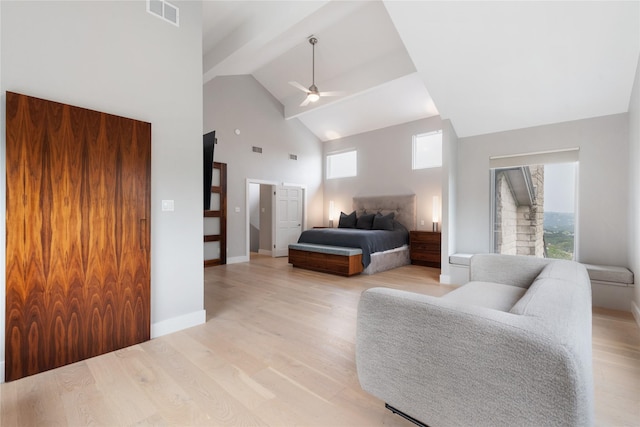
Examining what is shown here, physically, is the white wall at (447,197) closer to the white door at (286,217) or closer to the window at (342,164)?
the window at (342,164)

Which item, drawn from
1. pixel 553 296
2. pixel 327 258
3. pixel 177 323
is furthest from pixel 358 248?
pixel 553 296

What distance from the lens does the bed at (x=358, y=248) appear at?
16.6 feet

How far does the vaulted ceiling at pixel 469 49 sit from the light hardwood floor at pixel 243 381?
8.55 ft

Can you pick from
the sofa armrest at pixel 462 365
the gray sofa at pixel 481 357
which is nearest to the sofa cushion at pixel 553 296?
the gray sofa at pixel 481 357

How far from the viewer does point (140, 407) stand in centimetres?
163

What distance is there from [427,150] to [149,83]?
5.64m

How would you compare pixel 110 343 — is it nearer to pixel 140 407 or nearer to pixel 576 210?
pixel 140 407

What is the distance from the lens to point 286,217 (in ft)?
24.7

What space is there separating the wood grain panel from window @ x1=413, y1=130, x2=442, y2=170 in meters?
5.66

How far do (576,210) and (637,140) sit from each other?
1.24m

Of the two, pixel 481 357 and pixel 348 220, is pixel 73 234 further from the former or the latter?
pixel 348 220

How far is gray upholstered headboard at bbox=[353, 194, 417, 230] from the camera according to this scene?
662cm

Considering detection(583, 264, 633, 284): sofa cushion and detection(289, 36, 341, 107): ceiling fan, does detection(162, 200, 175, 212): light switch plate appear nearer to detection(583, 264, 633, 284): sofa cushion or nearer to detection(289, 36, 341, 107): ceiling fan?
detection(289, 36, 341, 107): ceiling fan

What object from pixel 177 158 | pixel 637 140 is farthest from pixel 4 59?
pixel 637 140
